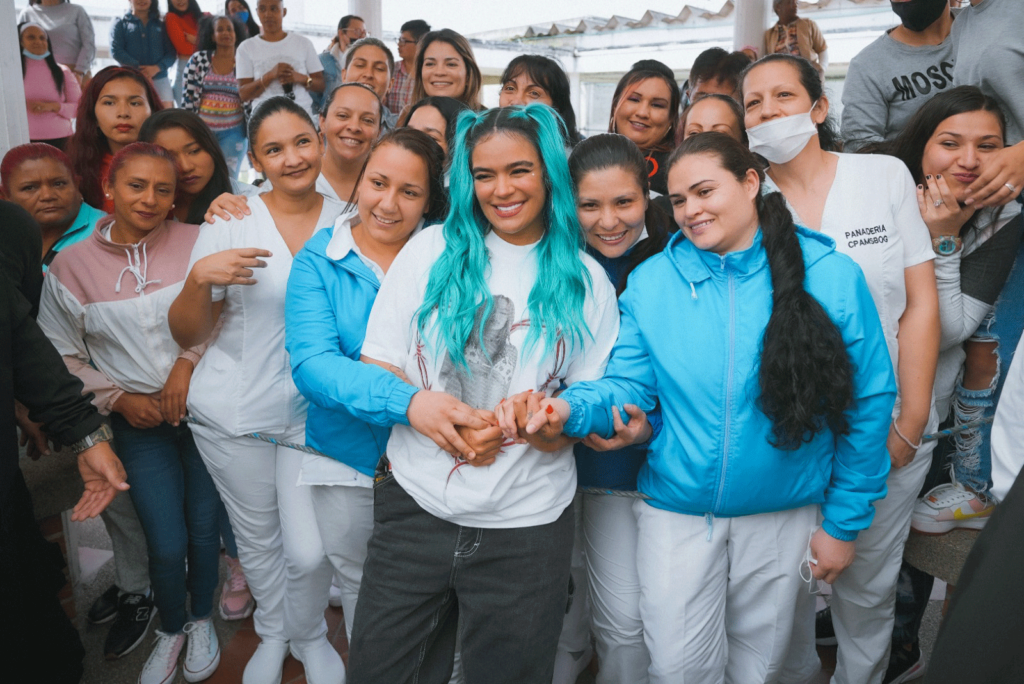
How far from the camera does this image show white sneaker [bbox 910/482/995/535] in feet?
7.45

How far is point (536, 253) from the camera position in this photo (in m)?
1.85

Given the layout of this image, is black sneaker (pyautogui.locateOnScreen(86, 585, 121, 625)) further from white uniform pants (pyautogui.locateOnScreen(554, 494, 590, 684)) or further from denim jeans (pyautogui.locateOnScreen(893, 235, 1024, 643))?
denim jeans (pyautogui.locateOnScreen(893, 235, 1024, 643))

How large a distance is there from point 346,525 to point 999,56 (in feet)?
8.29

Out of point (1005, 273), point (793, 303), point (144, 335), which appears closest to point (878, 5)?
point (1005, 273)

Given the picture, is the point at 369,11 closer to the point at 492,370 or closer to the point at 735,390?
the point at 492,370

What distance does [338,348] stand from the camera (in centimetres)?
196

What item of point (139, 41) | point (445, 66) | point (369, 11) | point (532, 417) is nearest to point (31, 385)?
point (532, 417)

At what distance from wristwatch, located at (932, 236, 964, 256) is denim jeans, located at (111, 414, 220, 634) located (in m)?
2.51

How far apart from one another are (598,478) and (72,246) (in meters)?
1.84

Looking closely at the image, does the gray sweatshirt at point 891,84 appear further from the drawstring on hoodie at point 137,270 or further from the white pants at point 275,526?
the drawstring on hoodie at point 137,270

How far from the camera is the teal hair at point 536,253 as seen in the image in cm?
176

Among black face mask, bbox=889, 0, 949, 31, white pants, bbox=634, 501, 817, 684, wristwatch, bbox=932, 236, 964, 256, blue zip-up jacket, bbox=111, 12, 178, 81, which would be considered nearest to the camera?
white pants, bbox=634, 501, 817, 684

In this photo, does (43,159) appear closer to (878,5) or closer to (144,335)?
(144,335)

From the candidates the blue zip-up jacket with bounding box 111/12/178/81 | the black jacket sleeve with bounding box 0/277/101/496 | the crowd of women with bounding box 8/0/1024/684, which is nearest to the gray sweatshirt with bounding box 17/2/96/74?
the blue zip-up jacket with bounding box 111/12/178/81
